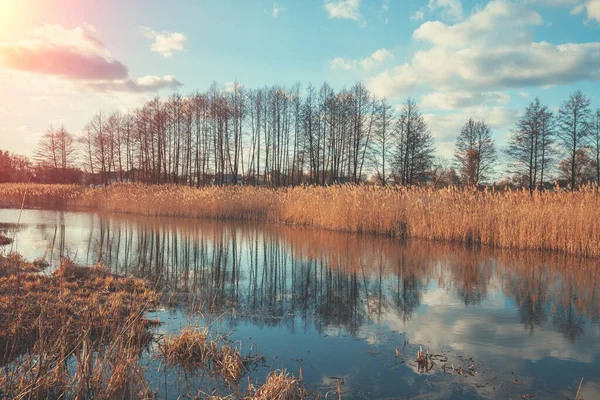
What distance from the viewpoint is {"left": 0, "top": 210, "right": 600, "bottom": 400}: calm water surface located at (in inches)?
148

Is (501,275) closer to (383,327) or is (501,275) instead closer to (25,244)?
(383,327)

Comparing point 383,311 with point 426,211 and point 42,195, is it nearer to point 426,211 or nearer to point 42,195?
point 426,211

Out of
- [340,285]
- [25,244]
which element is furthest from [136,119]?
[340,285]

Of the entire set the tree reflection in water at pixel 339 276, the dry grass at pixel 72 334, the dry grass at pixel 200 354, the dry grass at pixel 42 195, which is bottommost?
the tree reflection in water at pixel 339 276

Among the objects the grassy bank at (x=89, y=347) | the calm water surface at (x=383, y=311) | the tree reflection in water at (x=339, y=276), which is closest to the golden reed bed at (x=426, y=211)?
the tree reflection in water at (x=339, y=276)

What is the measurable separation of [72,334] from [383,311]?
13.6 feet

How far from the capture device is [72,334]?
4207 millimetres

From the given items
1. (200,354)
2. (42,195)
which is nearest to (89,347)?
(200,354)

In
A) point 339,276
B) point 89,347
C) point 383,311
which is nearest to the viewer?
point 89,347

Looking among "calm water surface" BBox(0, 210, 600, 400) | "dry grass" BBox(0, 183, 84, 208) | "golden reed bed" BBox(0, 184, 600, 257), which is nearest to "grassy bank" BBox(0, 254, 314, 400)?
"calm water surface" BBox(0, 210, 600, 400)

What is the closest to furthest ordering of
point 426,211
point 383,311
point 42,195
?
point 383,311
point 426,211
point 42,195

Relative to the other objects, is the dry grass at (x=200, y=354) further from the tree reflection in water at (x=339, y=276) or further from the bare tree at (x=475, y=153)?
the bare tree at (x=475, y=153)

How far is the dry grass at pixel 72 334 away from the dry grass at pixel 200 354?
355 mm

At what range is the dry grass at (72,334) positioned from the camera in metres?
3.06
